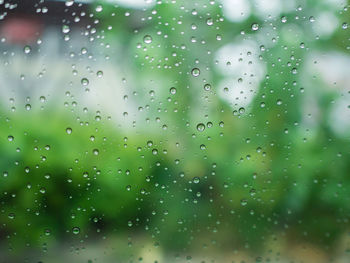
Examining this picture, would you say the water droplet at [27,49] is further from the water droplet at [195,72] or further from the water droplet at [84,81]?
the water droplet at [195,72]

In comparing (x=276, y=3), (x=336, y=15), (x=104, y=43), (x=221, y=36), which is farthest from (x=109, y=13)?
(x=336, y=15)

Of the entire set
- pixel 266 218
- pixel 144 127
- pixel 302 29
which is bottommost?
pixel 266 218

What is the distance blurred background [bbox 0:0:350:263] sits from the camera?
0.72 m

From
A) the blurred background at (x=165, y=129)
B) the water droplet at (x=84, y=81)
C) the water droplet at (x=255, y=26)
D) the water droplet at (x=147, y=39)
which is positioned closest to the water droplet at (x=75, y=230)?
the blurred background at (x=165, y=129)

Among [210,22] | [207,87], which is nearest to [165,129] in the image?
[207,87]

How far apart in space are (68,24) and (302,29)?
436mm

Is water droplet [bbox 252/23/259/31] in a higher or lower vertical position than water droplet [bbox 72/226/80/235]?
higher

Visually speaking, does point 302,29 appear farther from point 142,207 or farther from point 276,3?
point 142,207

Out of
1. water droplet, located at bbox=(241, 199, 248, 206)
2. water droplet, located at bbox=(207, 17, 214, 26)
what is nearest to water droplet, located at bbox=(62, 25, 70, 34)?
water droplet, located at bbox=(207, 17, 214, 26)

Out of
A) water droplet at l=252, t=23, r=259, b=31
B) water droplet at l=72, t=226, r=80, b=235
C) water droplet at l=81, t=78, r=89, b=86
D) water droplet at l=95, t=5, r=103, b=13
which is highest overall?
water droplet at l=95, t=5, r=103, b=13

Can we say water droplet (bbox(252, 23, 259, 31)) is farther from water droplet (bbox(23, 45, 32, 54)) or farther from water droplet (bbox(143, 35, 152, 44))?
water droplet (bbox(23, 45, 32, 54))

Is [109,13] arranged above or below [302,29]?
above

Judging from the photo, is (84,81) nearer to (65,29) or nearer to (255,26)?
(65,29)

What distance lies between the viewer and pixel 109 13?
74 centimetres
